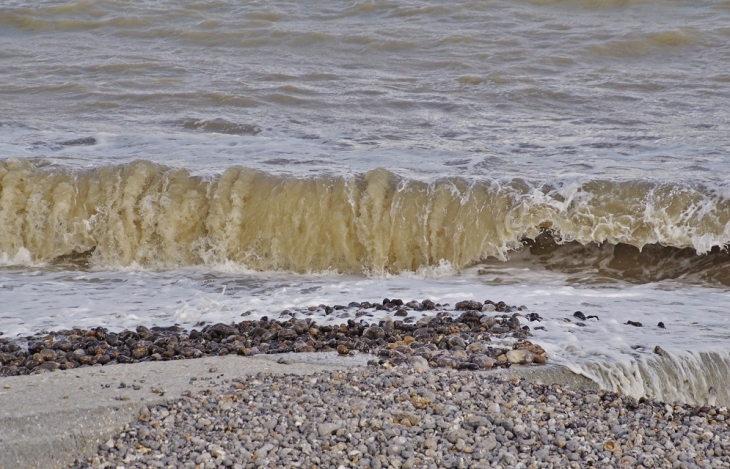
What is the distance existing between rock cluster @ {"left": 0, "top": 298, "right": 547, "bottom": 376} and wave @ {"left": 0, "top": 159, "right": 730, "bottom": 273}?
246cm

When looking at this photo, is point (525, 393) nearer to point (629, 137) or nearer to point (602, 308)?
point (602, 308)

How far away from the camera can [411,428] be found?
4582 mm

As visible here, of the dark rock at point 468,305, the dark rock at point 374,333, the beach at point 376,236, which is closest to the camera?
the beach at point 376,236

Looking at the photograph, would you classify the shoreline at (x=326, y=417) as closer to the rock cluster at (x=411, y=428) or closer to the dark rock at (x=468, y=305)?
the rock cluster at (x=411, y=428)

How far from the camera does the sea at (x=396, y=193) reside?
7.48m

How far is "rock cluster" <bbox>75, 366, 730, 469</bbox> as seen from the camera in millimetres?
4328

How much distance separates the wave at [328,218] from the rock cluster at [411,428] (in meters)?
4.08

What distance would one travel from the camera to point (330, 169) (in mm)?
10422

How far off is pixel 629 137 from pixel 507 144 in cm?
147

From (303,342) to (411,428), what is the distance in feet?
5.77

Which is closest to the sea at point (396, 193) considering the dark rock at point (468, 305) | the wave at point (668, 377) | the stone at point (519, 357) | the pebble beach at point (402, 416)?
the wave at point (668, 377)

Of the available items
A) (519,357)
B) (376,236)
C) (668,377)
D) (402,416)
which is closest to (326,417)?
(402,416)

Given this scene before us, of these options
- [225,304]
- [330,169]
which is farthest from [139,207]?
[225,304]

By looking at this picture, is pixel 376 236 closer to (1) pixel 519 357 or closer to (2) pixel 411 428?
(1) pixel 519 357
